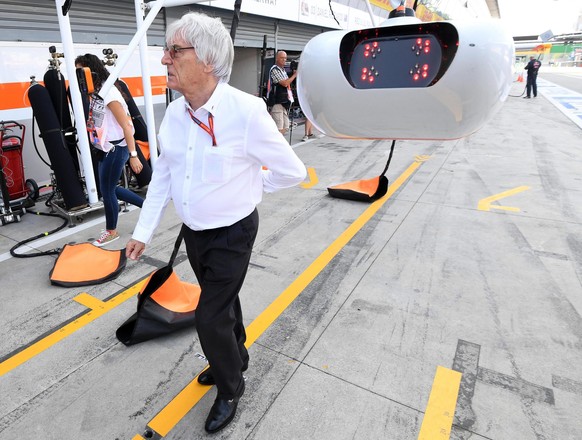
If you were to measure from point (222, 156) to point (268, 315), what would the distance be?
5.13ft

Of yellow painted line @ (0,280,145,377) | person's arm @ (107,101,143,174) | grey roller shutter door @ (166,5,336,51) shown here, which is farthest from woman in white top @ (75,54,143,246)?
grey roller shutter door @ (166,5,336,51)

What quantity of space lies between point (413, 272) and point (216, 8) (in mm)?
7653

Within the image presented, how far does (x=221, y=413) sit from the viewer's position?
1.95 metres

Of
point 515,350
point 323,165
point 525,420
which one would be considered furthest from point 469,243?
point 323,165

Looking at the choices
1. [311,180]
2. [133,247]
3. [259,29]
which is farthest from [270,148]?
[259,29]

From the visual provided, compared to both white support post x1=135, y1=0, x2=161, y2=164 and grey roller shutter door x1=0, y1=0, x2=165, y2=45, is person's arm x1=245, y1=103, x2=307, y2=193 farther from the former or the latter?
grey roller shutter door x1=0, y1=0, x2=165, y2=45

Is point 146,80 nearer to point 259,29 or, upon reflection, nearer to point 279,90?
point 279,90

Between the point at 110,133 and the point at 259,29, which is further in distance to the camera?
the point at 259,29

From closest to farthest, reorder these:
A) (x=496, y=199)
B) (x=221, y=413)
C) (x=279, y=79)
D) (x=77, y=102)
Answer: (x=221, y=413) < (x=77, y=102) < (x=496, y=199) < (x=279, y=79)

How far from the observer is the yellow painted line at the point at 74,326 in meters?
2.42

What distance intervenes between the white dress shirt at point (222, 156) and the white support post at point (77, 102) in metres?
3.11

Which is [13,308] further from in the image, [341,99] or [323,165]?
[323,165]

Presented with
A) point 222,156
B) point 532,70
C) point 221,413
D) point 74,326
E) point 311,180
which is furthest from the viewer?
point 532,70

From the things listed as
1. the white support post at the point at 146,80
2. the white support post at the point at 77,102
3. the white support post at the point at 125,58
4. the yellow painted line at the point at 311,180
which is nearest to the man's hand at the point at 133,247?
the white support post at the point at 125,58
